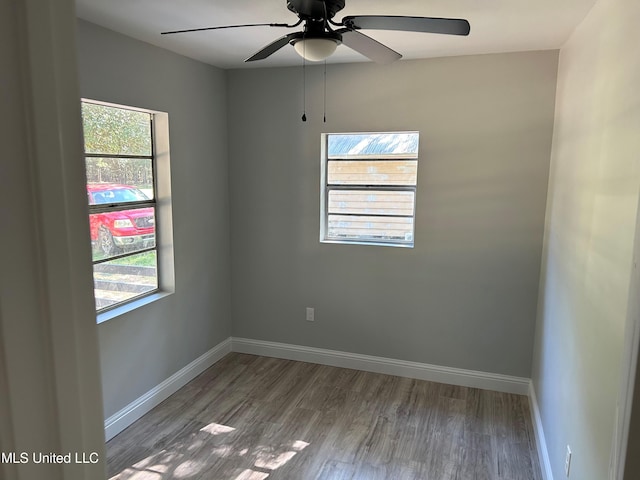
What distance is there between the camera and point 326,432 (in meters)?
3.00

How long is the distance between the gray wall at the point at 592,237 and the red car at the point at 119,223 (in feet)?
8.94

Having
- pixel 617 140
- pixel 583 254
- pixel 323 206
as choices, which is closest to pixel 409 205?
pixel 323 206

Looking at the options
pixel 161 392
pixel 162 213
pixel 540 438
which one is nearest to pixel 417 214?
pixel 540 438

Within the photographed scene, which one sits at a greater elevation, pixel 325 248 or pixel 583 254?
pixel 583 254

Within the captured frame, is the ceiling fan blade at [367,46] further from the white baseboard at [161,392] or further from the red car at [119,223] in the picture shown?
the white baseboard at [161,392]

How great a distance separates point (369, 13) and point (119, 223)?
2087 millimetres

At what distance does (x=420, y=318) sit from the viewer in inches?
145

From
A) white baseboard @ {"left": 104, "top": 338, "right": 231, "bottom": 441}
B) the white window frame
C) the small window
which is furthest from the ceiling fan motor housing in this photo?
white baseboard @ {"left": 104, "top": 338, "right": 231, "bottom": 441}

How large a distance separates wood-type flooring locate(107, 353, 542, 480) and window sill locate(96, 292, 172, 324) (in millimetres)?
808

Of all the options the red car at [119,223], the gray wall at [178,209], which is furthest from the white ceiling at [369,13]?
the red car at [119,223]

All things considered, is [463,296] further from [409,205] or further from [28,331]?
[28,331]

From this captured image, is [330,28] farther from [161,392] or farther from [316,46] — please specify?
[161,392]

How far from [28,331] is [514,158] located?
3.38 meters

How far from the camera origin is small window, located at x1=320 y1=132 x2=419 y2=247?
3656 mm
